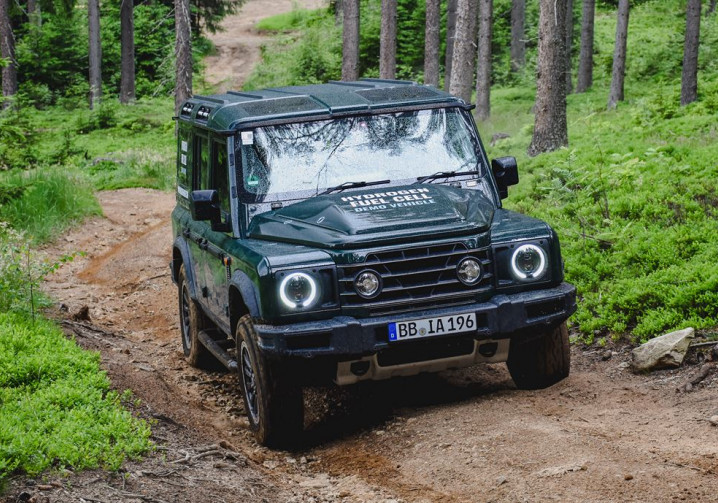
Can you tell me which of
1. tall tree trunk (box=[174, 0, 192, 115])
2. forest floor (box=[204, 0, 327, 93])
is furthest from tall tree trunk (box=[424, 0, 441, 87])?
forest floor (box=[204, 0, 327, 93])

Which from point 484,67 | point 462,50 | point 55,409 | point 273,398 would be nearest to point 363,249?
point 273,398

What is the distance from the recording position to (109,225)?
16906 millimetres

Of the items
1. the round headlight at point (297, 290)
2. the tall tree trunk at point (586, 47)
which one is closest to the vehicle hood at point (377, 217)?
the round headlight at point (297, 290)

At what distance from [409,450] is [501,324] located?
1032 mm

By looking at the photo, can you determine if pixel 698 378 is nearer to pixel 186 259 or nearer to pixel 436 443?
pixel 436 443

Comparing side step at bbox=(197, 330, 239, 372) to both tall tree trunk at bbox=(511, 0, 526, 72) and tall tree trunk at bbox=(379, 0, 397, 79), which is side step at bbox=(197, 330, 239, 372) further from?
tall tree trunk at bbox=(511, 0, 526, 72)

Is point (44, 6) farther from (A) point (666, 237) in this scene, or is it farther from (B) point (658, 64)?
(A) point (666, 237)

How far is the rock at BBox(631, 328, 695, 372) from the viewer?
284 inches

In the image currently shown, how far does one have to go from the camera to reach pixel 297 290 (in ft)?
19.0

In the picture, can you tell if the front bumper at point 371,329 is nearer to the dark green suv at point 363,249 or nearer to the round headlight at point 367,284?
the dark green suv at point 363,249

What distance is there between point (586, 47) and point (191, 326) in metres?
24.8

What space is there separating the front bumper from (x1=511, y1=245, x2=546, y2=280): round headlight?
137 millimetres

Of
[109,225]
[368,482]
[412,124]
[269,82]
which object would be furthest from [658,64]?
[368,482]

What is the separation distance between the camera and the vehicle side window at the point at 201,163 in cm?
745
